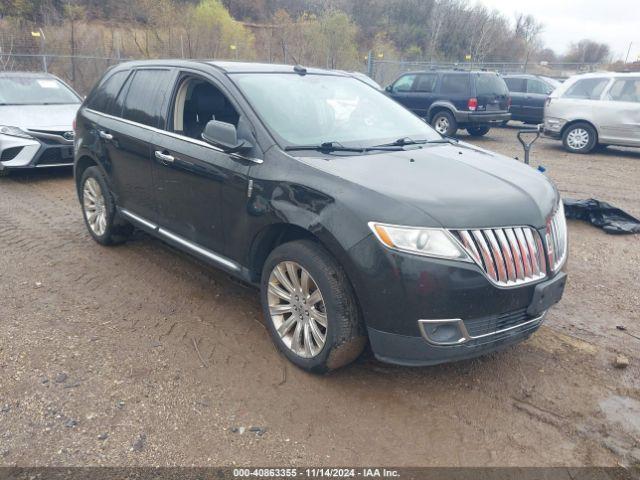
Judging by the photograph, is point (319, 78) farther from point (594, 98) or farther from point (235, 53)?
point (235, 53)

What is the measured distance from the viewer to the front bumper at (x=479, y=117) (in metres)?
13.7

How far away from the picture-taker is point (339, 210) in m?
2.82

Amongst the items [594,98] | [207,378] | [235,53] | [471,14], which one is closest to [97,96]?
[207,378]

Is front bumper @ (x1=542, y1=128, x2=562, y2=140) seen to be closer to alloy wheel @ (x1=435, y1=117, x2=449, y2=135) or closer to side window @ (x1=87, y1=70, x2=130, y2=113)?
alloy wheel @ (x1=435, y1=117, x2=449, y2=135)

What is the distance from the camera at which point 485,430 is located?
276 centimetres

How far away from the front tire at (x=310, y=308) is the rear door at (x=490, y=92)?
11970mm

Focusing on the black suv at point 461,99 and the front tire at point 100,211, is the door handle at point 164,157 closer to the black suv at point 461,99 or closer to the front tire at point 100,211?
the front tire at point 100,211

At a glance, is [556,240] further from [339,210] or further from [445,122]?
[445,122]

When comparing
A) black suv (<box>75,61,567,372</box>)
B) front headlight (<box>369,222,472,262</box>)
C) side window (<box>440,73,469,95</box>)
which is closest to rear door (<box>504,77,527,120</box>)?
side window (<box>440,73,469,95</box>)

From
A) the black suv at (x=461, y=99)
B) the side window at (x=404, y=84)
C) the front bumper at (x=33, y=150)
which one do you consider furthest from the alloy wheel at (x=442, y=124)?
the front bumper at (x=33, y=150)

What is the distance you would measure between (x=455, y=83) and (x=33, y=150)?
10652 millimetres

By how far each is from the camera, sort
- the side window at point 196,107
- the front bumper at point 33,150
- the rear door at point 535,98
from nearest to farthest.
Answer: the side window at point 196,107, the front bumper at point 33,150, the rear door at point 535,98

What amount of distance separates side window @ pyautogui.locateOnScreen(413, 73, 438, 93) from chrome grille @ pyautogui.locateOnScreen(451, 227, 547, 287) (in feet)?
41.1

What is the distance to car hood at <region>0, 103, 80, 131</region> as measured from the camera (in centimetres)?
790
